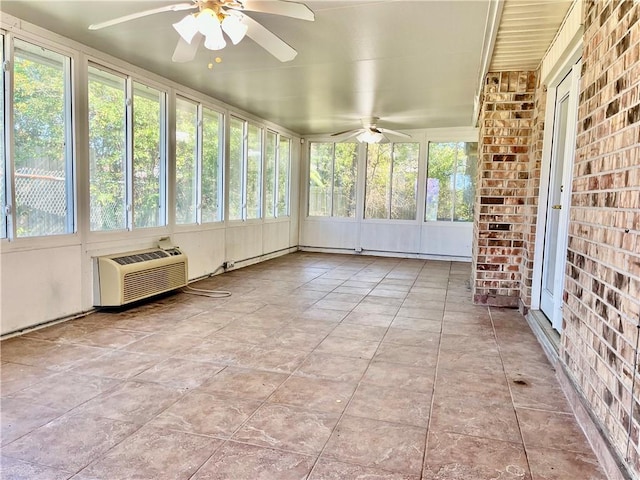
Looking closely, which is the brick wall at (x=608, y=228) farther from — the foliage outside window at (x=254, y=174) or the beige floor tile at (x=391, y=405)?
the foliage outside window at (x=254, y=174)

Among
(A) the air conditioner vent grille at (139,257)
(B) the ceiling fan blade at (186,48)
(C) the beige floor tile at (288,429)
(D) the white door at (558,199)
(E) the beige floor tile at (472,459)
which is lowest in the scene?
(C) the beige floor tile at (288,429)

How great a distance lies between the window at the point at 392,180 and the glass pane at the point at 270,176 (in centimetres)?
208

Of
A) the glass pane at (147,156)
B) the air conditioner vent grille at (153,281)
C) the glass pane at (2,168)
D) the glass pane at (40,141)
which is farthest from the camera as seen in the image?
the glass pane at (147,156)

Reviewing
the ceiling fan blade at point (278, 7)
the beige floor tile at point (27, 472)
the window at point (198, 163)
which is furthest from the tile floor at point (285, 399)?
the ceiling fan blade at point (278, 7)

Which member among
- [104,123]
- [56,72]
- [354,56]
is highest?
[354,56]

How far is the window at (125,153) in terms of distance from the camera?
4.25 metres

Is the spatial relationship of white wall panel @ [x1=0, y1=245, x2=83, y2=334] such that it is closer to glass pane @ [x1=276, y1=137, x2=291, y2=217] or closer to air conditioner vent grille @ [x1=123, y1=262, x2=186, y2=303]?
air conditioner vent grille @ [x1=123, y1=262, x2=186, y2=303]

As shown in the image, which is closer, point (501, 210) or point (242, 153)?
point (501, 210)

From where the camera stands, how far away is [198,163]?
5852mm

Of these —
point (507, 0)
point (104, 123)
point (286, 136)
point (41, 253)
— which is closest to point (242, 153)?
point (286, 136)

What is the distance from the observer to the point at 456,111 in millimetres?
6680

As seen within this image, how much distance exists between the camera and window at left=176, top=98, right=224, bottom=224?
218 inches

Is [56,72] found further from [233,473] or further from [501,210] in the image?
[501,210]

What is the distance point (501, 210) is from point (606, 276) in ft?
9.21
